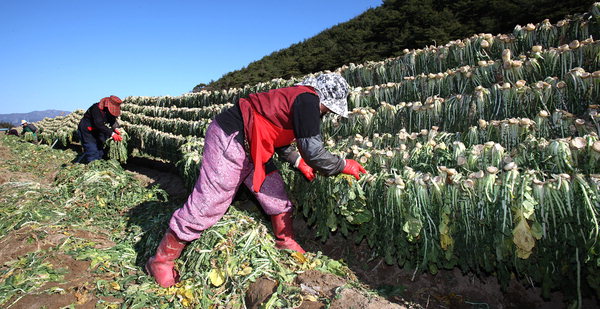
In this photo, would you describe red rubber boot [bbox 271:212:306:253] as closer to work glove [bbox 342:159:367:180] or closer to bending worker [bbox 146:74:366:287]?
bending worker [bbox 146:74:366:287]

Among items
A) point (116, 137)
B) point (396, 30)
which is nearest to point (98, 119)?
point (116, 137)

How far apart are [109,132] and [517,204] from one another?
22.1ft

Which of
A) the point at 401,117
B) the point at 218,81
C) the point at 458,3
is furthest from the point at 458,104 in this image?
the point at 218,81

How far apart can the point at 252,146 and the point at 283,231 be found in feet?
2.97

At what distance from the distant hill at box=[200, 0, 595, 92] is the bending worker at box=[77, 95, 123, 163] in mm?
9814

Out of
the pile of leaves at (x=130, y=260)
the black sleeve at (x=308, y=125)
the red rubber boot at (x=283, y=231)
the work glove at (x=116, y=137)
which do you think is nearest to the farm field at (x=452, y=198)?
the pile of leaves at (x=130, y=260)

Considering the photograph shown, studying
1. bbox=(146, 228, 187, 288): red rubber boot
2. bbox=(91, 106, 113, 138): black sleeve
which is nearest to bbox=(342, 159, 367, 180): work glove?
bbox=(146, 228, 187, 288): red rubber boot

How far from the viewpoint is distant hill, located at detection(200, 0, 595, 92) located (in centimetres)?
1148

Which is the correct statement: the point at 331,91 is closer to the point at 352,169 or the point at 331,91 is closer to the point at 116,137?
the point at 352,169

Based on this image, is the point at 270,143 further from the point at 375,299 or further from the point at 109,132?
the point at 109,132

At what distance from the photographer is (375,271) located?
120 inches

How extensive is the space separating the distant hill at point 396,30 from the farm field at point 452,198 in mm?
8730

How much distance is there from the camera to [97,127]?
645 cm

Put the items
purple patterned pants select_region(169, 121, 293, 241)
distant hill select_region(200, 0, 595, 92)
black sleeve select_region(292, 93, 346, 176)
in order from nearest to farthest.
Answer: black sleeve select_region(292, 93, 346, 176) < purple patterned pants select_region(169, 121, 293, 241) < distant hill select_region(200, 0, 595, 92)
